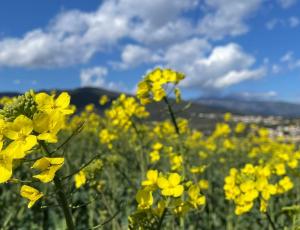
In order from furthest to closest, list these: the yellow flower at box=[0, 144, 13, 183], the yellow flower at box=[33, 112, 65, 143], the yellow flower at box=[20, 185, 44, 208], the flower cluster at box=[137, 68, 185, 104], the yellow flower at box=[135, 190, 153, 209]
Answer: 1. the flower cluster at box=[137, 68, 185, 104]
2. the yellow flower at box=[135, 190, 153, 209]
3. the yellow flower at box=[20, 185, 44, 208]
4. the yellow flower at box=[33, 112, 65, 143]
5. the yellow flower at box=[0, 144, 13, 183]

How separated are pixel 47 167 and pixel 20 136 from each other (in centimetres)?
16

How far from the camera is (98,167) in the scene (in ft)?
13.1

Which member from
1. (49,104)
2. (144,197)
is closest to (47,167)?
(49,104)

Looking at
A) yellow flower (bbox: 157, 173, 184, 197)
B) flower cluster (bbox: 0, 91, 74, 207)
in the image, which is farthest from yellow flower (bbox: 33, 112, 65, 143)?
yellow flower (bbox: 157, 173, 184, 197)

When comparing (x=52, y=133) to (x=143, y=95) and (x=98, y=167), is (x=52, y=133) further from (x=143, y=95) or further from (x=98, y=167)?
(x=143, y=95)

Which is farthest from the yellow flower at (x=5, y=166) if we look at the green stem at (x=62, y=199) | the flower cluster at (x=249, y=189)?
the flower cluster at (x=249, y=189)

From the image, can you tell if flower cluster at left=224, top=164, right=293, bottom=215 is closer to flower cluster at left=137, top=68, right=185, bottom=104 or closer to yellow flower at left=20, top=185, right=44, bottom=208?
flower cluster at left=137, top=68, right=185, bottom=104

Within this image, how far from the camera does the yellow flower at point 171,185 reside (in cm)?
263

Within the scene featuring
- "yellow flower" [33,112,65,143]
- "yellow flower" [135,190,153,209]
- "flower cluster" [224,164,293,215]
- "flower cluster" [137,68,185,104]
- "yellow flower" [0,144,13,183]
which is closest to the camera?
"yellow flower" [0,144,13,183]

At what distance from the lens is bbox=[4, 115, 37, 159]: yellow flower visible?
1760 millimetres

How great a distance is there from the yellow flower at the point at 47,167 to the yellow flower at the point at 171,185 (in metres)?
0.90

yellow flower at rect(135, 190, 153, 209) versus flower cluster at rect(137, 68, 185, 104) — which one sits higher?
flower cluster at rect(137, 68, 185, 104)

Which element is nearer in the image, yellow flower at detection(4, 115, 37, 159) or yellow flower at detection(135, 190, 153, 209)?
yellow flower at detection(4, 115, 37, 159)

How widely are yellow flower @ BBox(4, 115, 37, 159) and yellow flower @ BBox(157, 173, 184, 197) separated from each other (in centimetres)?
102
